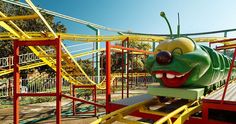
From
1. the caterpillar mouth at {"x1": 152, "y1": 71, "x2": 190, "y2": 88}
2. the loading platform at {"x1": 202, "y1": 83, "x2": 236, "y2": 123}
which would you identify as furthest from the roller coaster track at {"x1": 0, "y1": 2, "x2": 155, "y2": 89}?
the loading platform at {"x1": 202, "y1": 83, "x2": 236, "y2": 123}

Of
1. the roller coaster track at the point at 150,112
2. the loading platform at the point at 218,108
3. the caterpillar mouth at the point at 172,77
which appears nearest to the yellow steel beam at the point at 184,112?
the roller coaster track at the point at 150,112

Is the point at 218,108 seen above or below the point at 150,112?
above

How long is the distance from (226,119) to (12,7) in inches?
1109

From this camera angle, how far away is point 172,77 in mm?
4719

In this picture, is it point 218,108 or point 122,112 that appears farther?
point 122,112

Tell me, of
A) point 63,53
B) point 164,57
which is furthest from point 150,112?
point 63,53

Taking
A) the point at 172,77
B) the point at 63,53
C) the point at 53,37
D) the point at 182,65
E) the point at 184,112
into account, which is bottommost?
the point at 184,112

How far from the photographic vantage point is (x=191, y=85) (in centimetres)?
487

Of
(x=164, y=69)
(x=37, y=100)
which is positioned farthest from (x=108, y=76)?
(x=37, y=100)

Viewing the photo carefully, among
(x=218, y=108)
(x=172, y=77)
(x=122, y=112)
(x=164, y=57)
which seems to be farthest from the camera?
(x=172, y=77)

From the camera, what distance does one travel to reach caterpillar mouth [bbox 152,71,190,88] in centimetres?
466

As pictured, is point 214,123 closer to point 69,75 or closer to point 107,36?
point 69,75

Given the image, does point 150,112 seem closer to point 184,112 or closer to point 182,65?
point 184,112

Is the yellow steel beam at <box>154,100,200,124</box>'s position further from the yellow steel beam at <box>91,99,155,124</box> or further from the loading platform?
the yellow steel beam at <box>91,99,155,124</box>
